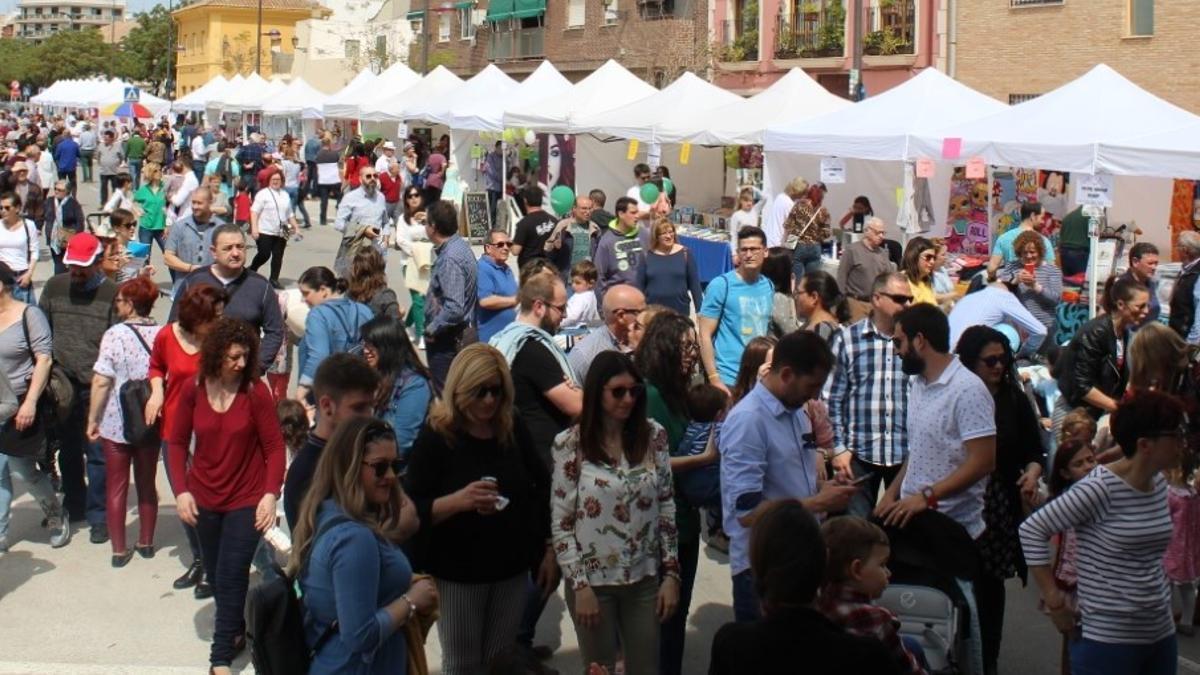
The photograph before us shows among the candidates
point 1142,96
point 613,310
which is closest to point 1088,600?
point 613,310

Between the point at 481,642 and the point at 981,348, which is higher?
the point at 981,348

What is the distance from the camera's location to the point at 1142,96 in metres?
14.1

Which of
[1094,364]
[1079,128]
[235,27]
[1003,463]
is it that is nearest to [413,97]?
[1079,128]

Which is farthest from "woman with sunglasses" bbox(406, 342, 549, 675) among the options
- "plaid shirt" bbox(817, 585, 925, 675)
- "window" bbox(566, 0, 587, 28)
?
"window" bbox(566, 0, 587, 28)

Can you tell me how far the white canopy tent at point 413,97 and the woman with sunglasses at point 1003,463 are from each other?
2311cm

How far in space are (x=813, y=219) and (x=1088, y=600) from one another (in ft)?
40.6

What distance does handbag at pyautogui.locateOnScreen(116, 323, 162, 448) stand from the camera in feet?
24.5

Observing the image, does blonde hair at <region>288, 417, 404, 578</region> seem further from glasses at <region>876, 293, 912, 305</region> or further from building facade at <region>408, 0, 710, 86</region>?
building facade at <region>408, 0, 710, 86</region>

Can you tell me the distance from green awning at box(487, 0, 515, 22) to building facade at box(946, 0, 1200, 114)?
2364 centimetres

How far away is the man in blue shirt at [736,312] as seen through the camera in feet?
28.8

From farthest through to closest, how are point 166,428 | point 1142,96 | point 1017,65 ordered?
point 1017,65, point 1142,96, point 166,428

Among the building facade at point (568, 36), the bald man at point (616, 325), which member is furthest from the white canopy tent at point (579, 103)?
the bald man at point (616, 325)

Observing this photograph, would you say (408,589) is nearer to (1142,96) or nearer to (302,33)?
(1142,96)

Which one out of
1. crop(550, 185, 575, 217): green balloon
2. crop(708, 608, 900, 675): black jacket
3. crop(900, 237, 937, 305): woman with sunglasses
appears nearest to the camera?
crop(708, 608, 900, 675): black jacket
